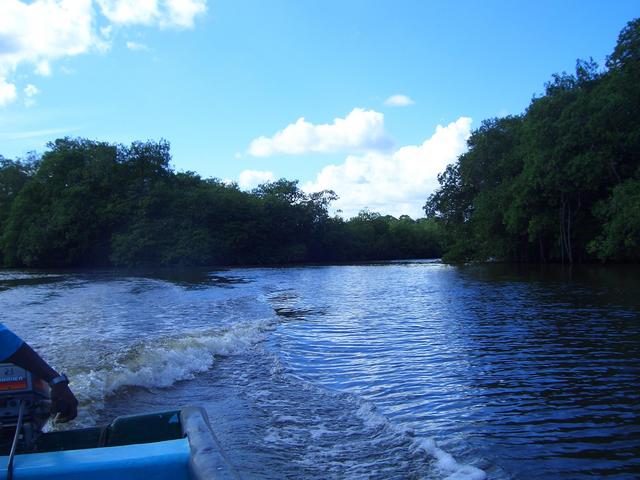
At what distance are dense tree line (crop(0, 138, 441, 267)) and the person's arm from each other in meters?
61.9

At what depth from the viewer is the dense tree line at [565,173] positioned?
35.9 metres

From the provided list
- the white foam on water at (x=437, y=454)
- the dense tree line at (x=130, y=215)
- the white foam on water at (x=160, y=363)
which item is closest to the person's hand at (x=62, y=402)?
the white foam on water at (x=437, y=454)

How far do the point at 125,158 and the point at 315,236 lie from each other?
3123 centimetres

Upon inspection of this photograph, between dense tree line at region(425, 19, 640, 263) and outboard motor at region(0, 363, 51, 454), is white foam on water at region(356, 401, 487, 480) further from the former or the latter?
dense tree line at region(425, 19, 640, 263)

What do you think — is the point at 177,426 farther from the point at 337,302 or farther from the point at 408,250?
the point at 408,250

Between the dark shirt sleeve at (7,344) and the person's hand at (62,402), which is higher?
the dark shirt sleeve at (7,344)

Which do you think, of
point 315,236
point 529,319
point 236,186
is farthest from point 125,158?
point 529,319

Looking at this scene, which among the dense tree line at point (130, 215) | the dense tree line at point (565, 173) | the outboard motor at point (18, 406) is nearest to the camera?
the outboard motor at point (18, 406)

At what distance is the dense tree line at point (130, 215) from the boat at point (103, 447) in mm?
61634

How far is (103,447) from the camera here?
133 inches

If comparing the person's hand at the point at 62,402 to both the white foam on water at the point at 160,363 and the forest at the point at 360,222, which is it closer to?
the white foam on water at the point at 160,363

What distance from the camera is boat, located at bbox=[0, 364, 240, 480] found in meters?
2.81

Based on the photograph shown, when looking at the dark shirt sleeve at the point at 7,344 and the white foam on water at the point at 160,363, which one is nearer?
the dark shirt sleeve at the point at 7,344

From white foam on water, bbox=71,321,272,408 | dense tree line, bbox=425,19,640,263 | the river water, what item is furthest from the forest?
white foam on water, bbox=71,321,272,408
